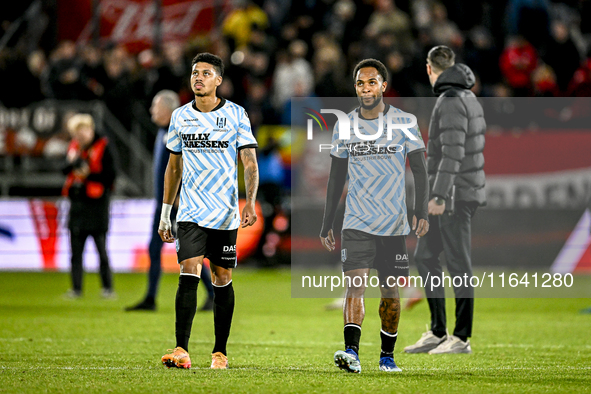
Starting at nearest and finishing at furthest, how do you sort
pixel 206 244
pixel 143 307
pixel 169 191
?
pixel 206 244, pixel 169 191, pixel 143 307

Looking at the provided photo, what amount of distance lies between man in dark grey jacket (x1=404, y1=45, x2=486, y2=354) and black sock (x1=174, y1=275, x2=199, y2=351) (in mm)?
2213

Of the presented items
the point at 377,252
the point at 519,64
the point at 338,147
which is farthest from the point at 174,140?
the point at 519,64

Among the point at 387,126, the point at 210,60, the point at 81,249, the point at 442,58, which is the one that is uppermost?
the point at 442,58

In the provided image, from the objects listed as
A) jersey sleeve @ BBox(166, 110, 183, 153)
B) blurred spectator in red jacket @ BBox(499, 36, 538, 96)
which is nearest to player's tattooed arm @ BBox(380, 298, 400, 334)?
jersey sleeve @ BBox(166, 110, 183, 153)

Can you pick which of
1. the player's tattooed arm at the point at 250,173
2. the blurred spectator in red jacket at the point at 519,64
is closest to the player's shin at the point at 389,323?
the player's tattooed arm at the point at 250,173

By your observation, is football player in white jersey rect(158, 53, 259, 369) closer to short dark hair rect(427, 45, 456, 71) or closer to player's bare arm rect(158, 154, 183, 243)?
player's bare arm rect(158, 154, 183, 243)

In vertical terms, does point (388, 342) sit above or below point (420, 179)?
below

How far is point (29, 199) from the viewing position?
15523mm

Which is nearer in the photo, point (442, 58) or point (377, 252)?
point (377, 252)

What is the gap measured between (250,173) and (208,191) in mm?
330

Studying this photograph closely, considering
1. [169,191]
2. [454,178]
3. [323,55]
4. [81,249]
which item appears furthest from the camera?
[323,55]

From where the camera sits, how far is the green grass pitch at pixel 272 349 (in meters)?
5.75

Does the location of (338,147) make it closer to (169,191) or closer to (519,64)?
(169,191)

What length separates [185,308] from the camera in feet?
20.7
